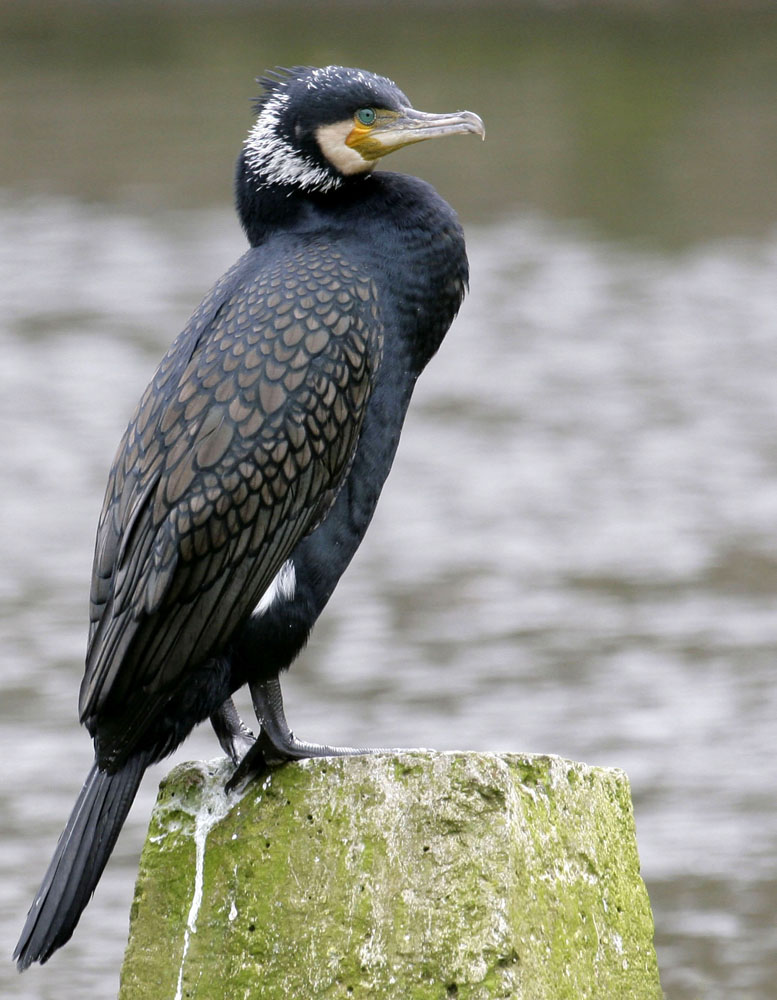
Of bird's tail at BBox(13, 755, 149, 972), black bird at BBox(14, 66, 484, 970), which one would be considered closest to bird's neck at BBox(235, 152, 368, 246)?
black bird at BBox(14, 66, 484, 970)

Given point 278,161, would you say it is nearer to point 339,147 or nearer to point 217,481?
point 339,147

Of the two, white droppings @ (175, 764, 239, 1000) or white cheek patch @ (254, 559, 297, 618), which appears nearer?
white droppings @ (175, 764, 239, 1000)

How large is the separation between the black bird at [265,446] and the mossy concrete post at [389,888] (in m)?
0.16

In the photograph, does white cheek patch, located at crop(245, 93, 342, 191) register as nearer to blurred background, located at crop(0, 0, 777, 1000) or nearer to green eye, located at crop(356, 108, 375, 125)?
green eye, located at crop(356, 108, 375, 125)

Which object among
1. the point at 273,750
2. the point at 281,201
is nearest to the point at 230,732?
→ the point at 273,750

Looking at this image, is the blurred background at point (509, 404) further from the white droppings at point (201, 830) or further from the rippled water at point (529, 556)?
the white droppings at point (201, 830)

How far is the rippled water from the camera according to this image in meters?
7.78

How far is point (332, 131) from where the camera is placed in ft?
15.6

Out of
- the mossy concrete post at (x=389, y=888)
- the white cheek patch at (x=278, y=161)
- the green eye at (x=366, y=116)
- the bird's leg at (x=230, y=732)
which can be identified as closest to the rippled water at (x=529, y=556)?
the bird's leg at (x=230, y=732)

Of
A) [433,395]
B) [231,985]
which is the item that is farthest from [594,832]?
[433,395]

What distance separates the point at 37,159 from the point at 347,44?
4.55 m

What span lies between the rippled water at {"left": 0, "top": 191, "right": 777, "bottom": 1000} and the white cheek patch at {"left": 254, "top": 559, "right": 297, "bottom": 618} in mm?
2675

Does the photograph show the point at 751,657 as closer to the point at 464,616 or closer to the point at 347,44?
the point at 464,616

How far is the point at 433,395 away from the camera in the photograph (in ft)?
46.5
